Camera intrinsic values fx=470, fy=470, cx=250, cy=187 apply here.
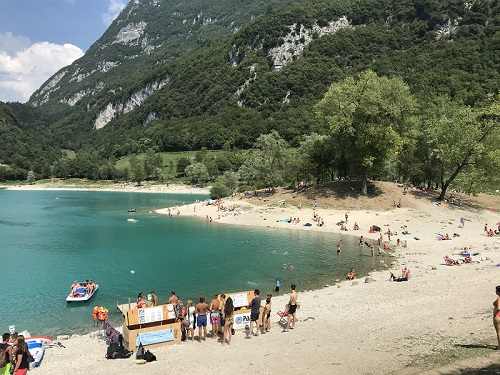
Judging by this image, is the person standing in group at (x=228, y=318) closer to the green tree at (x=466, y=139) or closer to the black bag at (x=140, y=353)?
the black bag at (x=140, y=353)

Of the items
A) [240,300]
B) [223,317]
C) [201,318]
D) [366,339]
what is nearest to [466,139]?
[240,300]

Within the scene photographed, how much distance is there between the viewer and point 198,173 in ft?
589

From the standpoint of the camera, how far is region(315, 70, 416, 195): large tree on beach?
75938mm

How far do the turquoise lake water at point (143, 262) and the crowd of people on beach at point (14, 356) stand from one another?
10.4 meters

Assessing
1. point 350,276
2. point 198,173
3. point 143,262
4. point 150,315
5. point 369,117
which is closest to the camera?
point 150,315

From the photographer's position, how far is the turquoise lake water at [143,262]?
36.4 metres

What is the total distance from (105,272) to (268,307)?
2802cm

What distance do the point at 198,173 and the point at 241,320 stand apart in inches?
6127

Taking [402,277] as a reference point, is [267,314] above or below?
above

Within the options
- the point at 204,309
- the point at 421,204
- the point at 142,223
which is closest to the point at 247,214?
the point at 142,223

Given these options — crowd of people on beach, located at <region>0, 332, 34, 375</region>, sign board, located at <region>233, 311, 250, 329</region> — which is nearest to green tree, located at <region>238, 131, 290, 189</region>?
sign board, located at <region>233, 311, 250, 329</region>

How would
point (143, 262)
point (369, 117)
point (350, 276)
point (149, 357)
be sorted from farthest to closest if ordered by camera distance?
point (369, 117)
point (143, 262)
point (350, 276)
point (149, 357)

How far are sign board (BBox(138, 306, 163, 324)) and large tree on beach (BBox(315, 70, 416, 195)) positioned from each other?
58.5 meters

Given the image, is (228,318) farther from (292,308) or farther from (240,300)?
(292,308)
